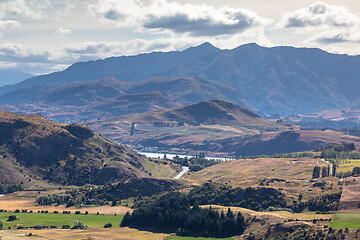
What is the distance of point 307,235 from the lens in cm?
19688

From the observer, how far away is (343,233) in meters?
189

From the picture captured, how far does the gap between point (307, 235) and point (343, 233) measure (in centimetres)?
1445
